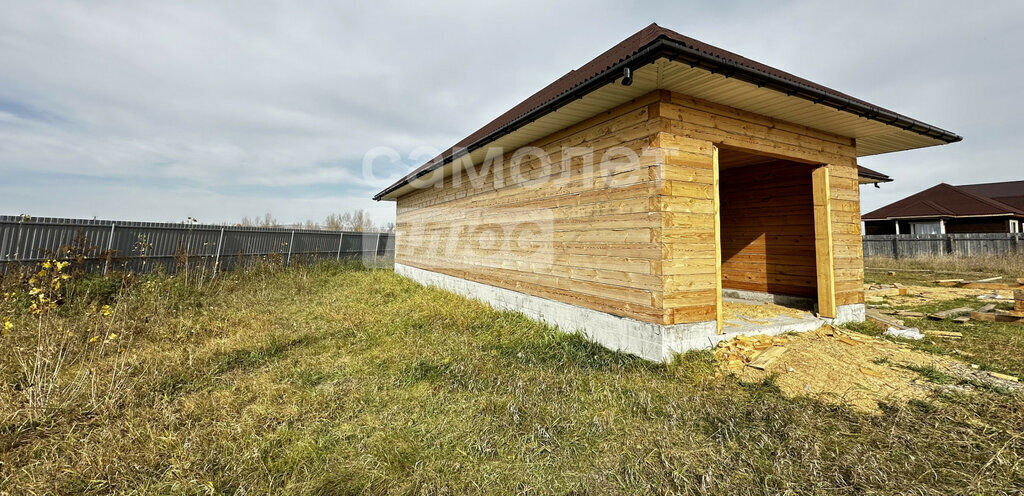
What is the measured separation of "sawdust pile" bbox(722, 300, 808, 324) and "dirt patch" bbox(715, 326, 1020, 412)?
0.65 metres

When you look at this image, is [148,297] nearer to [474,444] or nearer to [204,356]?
[204,356]

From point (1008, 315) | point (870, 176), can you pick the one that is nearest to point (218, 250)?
point (870, 176)

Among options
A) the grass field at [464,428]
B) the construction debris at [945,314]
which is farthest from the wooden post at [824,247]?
the construction debris at [945,314]

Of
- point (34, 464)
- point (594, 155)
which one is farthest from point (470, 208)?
point (34, 464)

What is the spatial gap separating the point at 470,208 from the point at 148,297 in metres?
6.59

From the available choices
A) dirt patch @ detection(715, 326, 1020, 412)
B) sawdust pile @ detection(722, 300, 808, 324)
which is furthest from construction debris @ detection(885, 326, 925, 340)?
sawdust pile @ detection(722, 300, 808, 324)

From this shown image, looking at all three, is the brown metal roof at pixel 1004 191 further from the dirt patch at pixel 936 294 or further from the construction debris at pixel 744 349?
the construction debris at pixel 744 349

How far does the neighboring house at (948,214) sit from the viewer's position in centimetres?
1795

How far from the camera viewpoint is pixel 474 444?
255 cm

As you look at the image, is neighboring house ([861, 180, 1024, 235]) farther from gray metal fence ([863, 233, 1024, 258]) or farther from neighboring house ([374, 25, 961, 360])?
neighboring house ([374, 25, 961, 360])

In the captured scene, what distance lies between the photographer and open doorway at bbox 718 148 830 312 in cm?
625

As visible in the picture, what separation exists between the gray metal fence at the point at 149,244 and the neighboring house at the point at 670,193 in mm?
8058

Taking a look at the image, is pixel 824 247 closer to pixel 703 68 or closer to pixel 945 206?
pixel 703 68

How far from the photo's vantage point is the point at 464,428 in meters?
2.76
